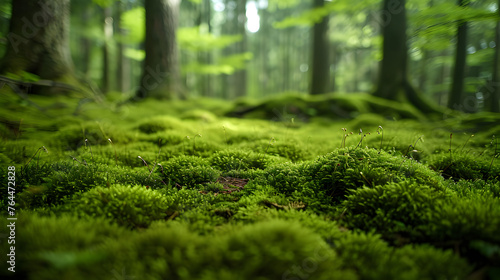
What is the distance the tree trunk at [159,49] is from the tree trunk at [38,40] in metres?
1.91

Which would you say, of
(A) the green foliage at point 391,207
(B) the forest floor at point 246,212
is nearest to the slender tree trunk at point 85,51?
(B) the forest floor at point 246,212

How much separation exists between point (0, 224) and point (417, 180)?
290 cm


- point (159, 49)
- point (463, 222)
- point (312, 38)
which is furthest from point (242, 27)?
point (463, 222)

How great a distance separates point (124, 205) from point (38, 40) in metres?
4.97

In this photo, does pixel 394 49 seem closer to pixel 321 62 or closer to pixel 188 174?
pixel 321 62

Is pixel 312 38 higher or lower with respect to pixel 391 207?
higher

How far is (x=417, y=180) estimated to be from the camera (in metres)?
1.81

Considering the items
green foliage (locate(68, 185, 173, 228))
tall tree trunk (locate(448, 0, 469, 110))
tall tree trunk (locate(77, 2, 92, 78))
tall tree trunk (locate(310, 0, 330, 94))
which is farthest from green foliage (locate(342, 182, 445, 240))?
tall tree trunk (locate(77, 2, 92, 78))

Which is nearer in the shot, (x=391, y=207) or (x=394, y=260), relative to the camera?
(x=394, y=260)

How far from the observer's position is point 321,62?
927cm

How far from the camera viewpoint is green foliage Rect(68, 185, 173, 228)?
150 centimetres

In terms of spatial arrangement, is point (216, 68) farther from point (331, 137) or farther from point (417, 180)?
point (417, 180)

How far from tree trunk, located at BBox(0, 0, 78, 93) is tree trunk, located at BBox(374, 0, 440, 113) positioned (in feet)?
25.5

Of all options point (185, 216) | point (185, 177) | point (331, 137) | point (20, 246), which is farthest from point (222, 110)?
point (20, 246)
